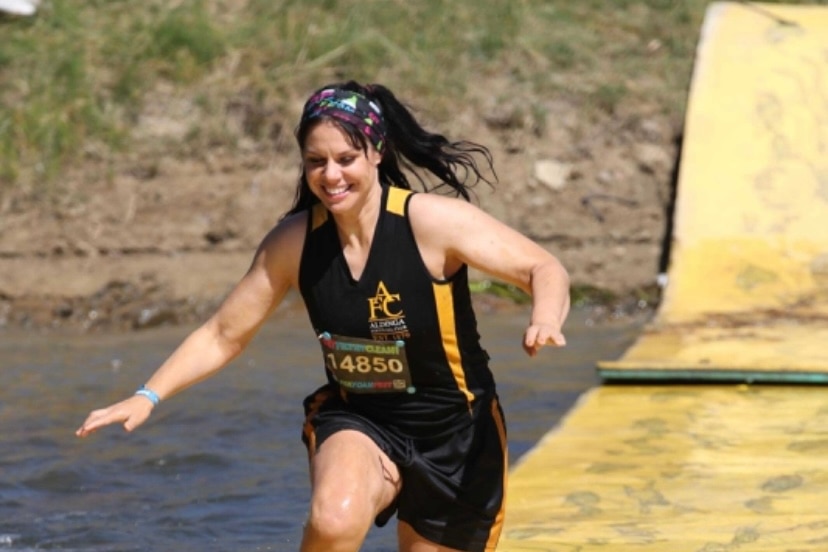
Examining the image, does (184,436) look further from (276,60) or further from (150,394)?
(276,60)

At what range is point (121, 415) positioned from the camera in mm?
3814

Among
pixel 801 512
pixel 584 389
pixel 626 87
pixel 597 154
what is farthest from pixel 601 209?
pixel 801 512

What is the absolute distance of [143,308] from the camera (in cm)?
860

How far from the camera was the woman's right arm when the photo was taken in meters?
4.01

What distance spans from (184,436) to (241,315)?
108 inches

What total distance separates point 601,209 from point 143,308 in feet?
8.50

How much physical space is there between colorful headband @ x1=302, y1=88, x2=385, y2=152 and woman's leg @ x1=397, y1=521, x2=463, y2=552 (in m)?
0.96

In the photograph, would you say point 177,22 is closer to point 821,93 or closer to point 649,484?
point 821,93

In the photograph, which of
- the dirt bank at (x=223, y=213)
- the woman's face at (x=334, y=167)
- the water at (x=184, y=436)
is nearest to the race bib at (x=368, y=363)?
the woman's face at (x=334, y=167)

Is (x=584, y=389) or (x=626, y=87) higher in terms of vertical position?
(x=626, y=87)

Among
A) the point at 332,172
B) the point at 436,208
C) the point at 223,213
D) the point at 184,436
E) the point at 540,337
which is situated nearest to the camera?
the point at 540,337

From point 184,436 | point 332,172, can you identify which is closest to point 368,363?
point 332,172

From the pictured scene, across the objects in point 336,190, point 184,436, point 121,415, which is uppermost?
point 336,190

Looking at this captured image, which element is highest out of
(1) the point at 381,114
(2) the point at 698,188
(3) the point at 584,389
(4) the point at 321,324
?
(1) the point at 381,114
